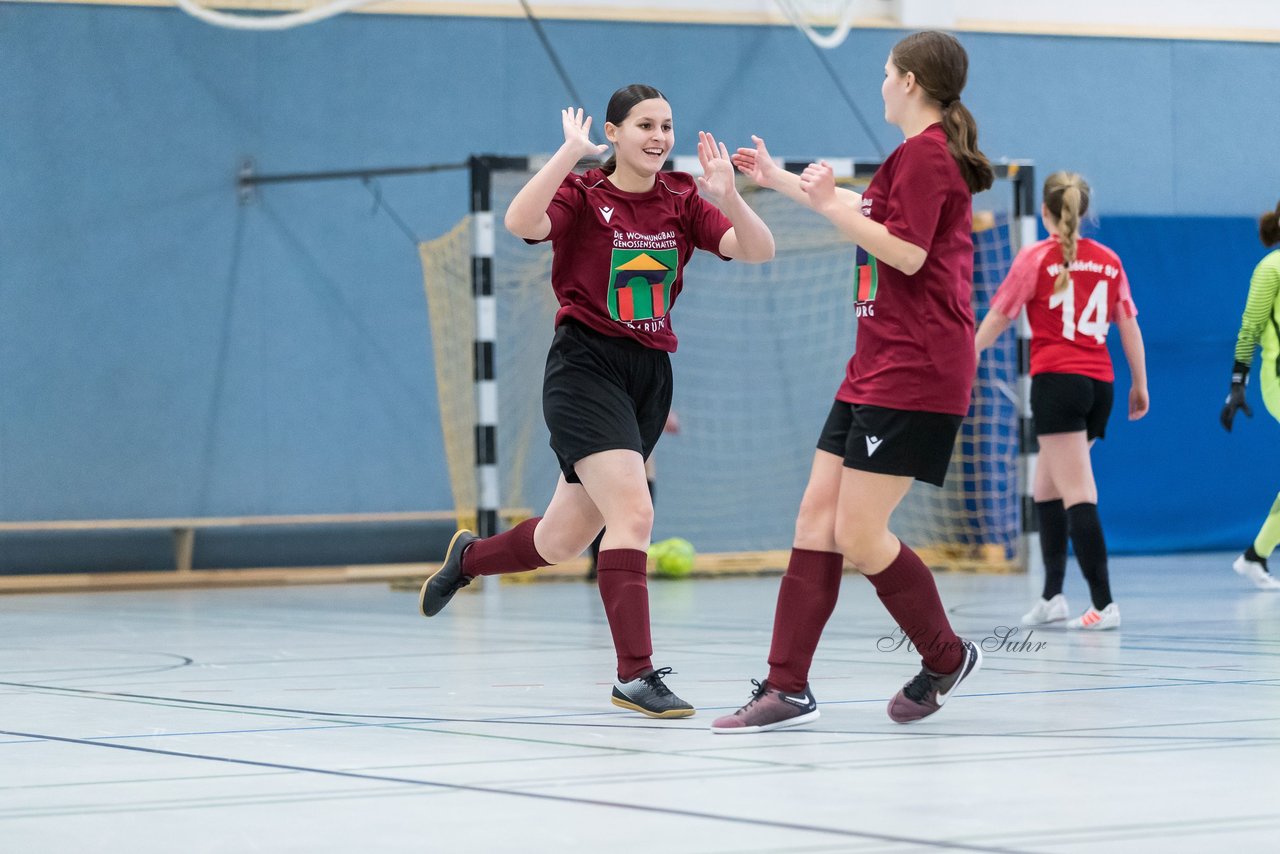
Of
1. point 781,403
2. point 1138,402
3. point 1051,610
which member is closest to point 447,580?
point 1051,610

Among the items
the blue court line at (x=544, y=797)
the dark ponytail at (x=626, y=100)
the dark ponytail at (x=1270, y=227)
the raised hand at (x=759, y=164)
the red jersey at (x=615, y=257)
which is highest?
A: the dark ponytail at (x=1270, y=227)

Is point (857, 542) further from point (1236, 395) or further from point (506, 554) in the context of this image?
point (1236, 395)

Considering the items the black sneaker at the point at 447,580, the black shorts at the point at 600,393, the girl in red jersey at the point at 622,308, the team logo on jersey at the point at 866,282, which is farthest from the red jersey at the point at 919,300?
the black sneaker at the point at 447,580

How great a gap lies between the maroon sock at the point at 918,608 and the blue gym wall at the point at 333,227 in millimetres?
9314

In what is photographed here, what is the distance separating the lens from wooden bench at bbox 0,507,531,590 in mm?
12297

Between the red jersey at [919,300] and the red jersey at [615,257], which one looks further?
the red jersey at [615,257]

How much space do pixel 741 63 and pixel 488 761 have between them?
11008 millimetres

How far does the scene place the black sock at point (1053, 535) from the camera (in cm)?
770

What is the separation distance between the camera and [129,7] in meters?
12.9

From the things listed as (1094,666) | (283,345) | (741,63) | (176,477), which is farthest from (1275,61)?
(1094,666)

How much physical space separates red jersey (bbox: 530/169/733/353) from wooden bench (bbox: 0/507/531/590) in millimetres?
7087

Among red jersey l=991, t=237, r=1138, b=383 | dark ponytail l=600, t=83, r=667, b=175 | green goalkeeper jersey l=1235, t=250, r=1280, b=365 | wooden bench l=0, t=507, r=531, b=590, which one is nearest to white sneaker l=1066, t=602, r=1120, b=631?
red jersey l=991, t=237, r=1138, b=383

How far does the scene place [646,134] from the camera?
484cm

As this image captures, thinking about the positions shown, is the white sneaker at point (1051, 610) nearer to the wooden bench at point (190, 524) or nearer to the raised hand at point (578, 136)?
the raised hand at point (578, 136)
